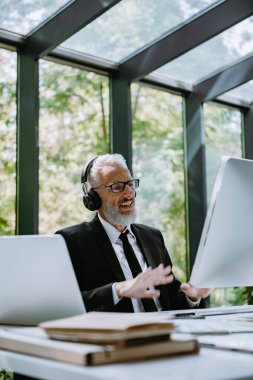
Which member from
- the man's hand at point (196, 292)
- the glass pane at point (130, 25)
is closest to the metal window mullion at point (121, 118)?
the glass pane at point (130, 25)

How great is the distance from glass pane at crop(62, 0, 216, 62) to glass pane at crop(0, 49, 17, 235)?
1.77ft

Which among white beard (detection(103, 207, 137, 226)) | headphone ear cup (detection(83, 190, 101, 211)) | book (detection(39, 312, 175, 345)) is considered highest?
headphone ear cup (detection(83, 190, 101, 211))

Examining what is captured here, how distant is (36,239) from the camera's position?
1.74 m

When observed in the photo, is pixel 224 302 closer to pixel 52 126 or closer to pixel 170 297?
pixel 52 126

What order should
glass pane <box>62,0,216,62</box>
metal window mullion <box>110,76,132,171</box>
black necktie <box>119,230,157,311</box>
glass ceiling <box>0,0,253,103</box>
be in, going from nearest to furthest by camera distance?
black necktie <box>119,230,157,311</box>, glass ceiling <box>0,0,253,103</box>, glass pane <box>62,0,216,62</box>, metal window mullion <box>110,76,132,171</box>

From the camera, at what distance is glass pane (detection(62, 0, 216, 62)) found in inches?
177

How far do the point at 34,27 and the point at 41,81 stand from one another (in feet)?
1.32

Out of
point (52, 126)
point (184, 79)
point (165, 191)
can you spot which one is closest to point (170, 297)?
point (52, 126)

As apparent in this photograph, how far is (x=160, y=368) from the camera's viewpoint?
3.76 feet

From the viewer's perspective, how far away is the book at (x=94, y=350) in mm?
1163

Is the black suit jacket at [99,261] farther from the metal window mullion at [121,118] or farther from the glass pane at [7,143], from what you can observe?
the metal window mullion at [121,118]

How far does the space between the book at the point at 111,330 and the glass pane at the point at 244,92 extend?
4748mm

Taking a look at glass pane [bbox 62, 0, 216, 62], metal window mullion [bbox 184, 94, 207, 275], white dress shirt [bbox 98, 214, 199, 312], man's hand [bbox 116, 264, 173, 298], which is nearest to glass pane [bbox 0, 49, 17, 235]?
glass pane [bbox 62, 0, 216, 62]

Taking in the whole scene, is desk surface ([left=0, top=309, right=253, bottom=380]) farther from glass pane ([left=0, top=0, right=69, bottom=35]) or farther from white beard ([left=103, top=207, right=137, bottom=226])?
glass pane ([left=0, top=0, right=69, bottom=35])
